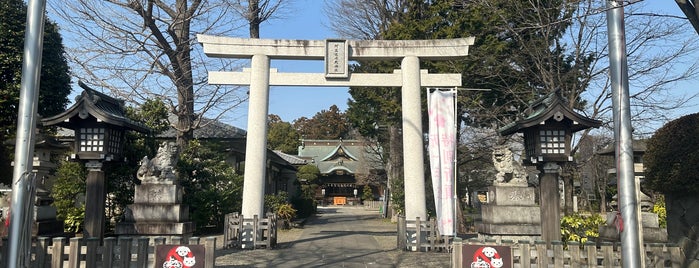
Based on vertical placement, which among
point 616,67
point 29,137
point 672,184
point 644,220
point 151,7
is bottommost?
point 644,220

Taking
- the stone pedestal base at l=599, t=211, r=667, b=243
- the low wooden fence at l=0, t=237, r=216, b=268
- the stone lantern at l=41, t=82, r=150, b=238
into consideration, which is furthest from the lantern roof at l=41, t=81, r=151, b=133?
the stone pedestal base at l=599, t=211, r=667, b=243

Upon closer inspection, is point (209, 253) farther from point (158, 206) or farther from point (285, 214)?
point (285, 214)

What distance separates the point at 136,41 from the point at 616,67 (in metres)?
15.7

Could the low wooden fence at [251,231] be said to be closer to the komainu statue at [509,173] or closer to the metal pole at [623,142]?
the komainu statue at [509,173]

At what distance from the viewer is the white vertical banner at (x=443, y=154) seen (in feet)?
38.3

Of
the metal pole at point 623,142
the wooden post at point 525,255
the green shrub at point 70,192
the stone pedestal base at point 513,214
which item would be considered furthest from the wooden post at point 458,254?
the green shrub at point 70,192

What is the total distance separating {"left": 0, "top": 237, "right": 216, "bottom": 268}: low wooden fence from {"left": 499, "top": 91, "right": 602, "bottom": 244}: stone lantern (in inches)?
268

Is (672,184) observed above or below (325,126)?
below

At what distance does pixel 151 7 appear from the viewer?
52.6 ft

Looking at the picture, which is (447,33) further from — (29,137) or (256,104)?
(29,137)

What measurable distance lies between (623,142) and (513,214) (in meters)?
5.20

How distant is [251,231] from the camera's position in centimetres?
1295

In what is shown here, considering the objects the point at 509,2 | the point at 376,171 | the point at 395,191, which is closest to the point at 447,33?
the point at 509,2

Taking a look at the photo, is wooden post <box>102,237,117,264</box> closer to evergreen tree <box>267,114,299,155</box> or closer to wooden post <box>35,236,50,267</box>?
wooden post <box>35,236,50,267</box>
